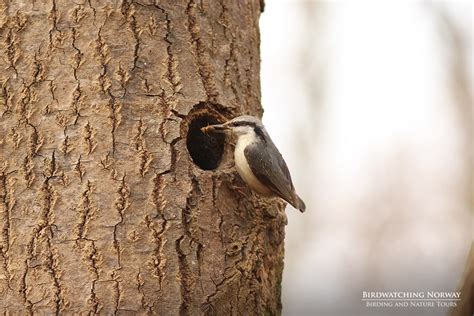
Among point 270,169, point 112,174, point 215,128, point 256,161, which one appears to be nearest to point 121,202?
point 112,174

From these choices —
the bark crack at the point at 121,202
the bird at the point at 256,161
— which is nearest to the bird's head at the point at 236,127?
the bird at the point at 256,161

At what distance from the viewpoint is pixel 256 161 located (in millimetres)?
3545

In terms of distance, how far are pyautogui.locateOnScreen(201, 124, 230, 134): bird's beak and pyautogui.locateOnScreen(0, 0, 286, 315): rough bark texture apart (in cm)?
8

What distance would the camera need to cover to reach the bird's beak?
136 inches

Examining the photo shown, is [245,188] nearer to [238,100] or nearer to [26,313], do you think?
[238,100]

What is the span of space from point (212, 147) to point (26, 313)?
1.21 meters

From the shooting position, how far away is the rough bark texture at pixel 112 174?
3.03 m

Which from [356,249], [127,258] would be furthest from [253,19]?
[356,249]

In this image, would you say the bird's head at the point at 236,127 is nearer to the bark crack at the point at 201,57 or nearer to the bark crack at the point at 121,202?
the bark crack at the point at 201,57

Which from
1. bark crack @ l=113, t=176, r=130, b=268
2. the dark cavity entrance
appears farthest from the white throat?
bark crack @ l=113, t=176, r=130, b=268

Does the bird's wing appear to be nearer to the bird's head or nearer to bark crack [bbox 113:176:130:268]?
the bird's head

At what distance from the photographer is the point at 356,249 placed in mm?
8258

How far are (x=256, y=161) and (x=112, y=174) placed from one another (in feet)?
2.43

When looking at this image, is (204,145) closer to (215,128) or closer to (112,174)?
(215,128)
